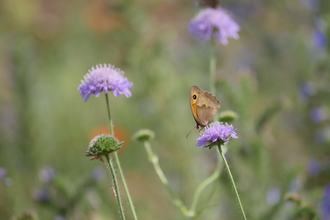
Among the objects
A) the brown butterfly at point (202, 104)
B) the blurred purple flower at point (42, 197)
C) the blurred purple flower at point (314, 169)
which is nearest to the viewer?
the brown butterfly at point (202, 104)

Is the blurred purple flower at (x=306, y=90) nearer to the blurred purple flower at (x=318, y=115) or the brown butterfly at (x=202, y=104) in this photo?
the blurred purple flower at (x=318, y=115)

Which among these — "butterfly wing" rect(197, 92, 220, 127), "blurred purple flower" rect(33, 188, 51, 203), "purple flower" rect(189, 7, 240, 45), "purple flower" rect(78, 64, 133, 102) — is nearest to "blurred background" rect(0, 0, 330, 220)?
"blurred purple flower" rect(33, 188, 51, 203)

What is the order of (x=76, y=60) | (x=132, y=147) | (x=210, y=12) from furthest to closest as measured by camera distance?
(x=76, y=60), (x=132, y=147), (x=210, y=12)

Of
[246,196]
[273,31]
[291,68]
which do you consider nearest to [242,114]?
[246,196]

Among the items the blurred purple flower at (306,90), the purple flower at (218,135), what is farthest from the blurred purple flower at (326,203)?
the purple flower at (218,135)

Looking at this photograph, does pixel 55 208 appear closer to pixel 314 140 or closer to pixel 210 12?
pixel 210 12
